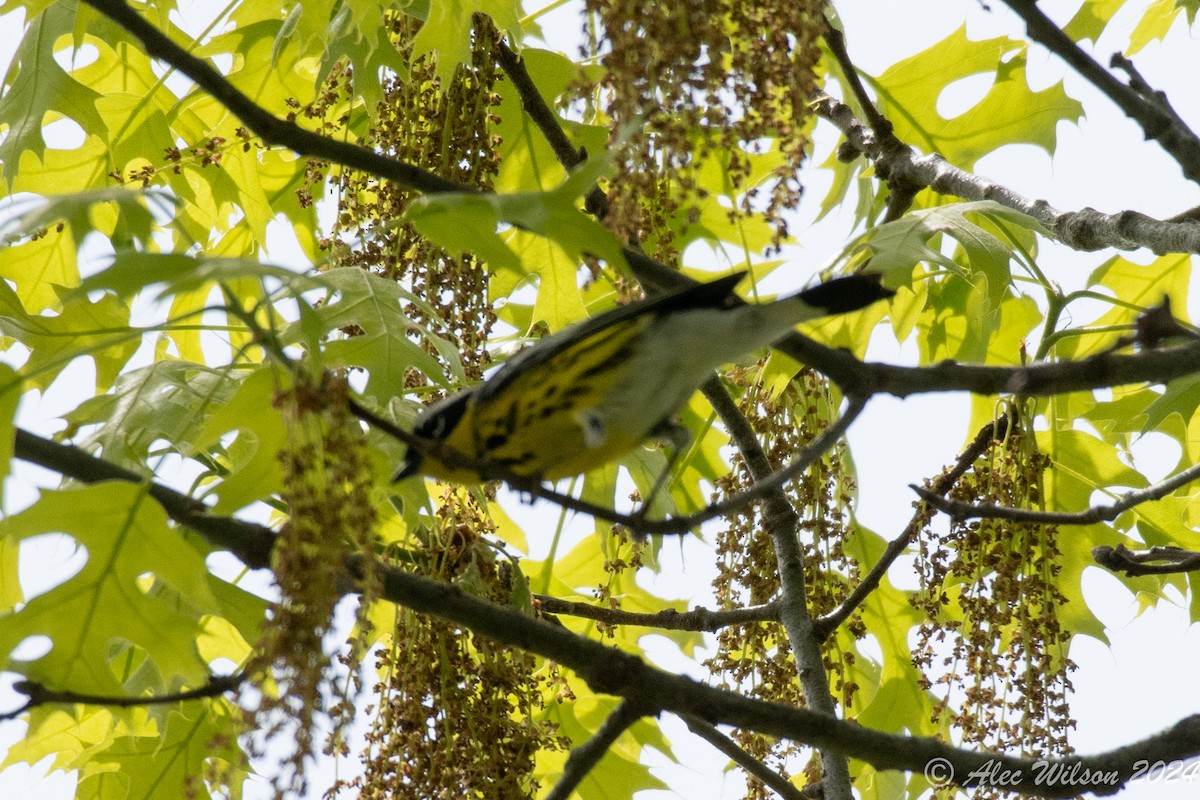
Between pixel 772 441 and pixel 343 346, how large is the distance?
57.3 inches

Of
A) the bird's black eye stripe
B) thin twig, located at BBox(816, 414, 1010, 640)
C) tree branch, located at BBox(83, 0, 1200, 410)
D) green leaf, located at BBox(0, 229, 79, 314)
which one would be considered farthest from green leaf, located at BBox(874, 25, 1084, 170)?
green leaf, located at BBox(0, 229, 79, 314)

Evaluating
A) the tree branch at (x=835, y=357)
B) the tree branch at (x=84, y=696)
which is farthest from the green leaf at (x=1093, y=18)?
the tree branch at (x=84, y=696)

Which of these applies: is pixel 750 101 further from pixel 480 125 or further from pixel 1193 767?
pixel 1193 767

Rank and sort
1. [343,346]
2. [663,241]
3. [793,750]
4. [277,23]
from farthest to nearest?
1. [277,23]
2. [793,750]
3. [663,241]
4. [343,346]

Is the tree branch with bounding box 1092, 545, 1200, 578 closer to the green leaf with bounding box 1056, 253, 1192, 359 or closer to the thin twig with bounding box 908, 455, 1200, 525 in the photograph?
the thin twig with bounding box 908, 455, 1200, 525

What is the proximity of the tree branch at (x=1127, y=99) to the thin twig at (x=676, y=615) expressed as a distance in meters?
1.50

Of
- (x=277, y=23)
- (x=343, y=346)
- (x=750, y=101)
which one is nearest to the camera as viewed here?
(x=750, y=101)

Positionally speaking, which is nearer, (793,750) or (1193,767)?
(1193,767)

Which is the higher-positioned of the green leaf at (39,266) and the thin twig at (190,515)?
the green leaf at (39,266)

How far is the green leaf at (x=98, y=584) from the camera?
1.91 meters

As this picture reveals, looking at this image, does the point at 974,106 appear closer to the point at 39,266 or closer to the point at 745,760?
the point at 745,760

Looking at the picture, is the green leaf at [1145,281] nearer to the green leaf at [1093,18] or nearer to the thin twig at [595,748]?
the green leaf at [1093,18]

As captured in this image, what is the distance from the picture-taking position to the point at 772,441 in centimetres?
352

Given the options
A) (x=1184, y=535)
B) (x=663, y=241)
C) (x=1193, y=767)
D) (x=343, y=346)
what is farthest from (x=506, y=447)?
(x=1184, y=535)
